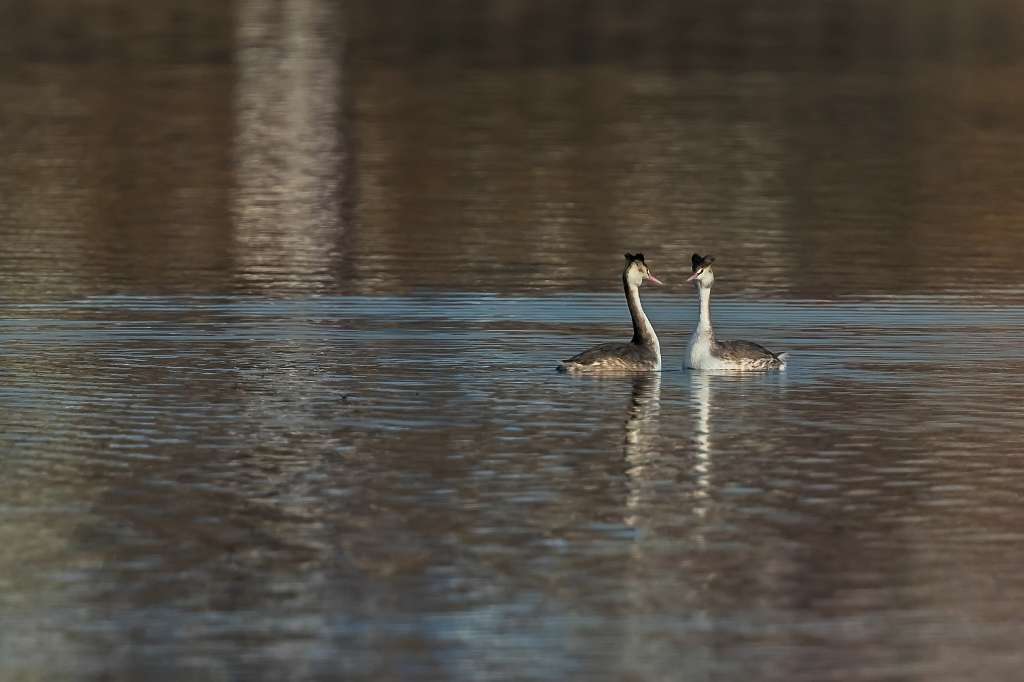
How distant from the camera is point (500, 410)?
19.9m

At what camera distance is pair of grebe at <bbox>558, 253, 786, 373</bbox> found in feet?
71.6

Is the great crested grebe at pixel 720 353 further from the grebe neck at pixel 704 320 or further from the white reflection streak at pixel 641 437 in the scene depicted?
the white reflection streak at pixel 641 437

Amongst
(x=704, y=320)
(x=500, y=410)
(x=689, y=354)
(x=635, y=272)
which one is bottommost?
(x=500, y=410)

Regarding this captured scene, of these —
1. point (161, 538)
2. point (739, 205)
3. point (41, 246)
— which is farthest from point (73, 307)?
point (739, 205)

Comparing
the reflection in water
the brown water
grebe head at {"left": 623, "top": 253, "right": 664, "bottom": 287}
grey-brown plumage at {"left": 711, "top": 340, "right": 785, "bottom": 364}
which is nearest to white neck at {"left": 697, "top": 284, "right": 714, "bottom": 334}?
grey-brown plumage at {"left": 711, "top": 340, "right": 785, "bottom": 364}

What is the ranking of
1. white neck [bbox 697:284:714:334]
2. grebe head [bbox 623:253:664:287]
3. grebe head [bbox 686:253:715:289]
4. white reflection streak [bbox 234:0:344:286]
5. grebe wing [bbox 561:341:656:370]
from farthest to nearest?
white reflection streak [bbox 234:0:344:286] < grebe head [bbox 623:253:664:287] < grebe head [bbox 686:253:715:289] < white neck [bbox 697:284:714:334] < grebe wing [bbox 561:341:656:370]

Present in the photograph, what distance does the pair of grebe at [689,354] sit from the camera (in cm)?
2183

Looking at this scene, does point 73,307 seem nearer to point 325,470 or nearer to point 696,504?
point 325,470

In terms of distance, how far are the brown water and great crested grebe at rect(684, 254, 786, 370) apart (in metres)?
0.21

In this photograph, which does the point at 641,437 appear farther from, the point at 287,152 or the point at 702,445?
the point at 287,152

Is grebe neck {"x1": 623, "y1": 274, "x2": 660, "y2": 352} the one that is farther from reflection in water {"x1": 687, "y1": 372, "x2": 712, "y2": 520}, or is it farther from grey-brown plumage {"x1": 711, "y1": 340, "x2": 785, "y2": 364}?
grey-brown plumage {"x1": 711, "y1": 340, "x2": 785, "y2": 364}

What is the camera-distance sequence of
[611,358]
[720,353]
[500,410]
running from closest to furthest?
[500,410] → [611,358] → [720,353]

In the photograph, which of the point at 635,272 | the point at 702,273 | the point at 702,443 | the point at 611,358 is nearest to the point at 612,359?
the point at 611,358

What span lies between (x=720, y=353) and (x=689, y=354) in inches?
18.7
